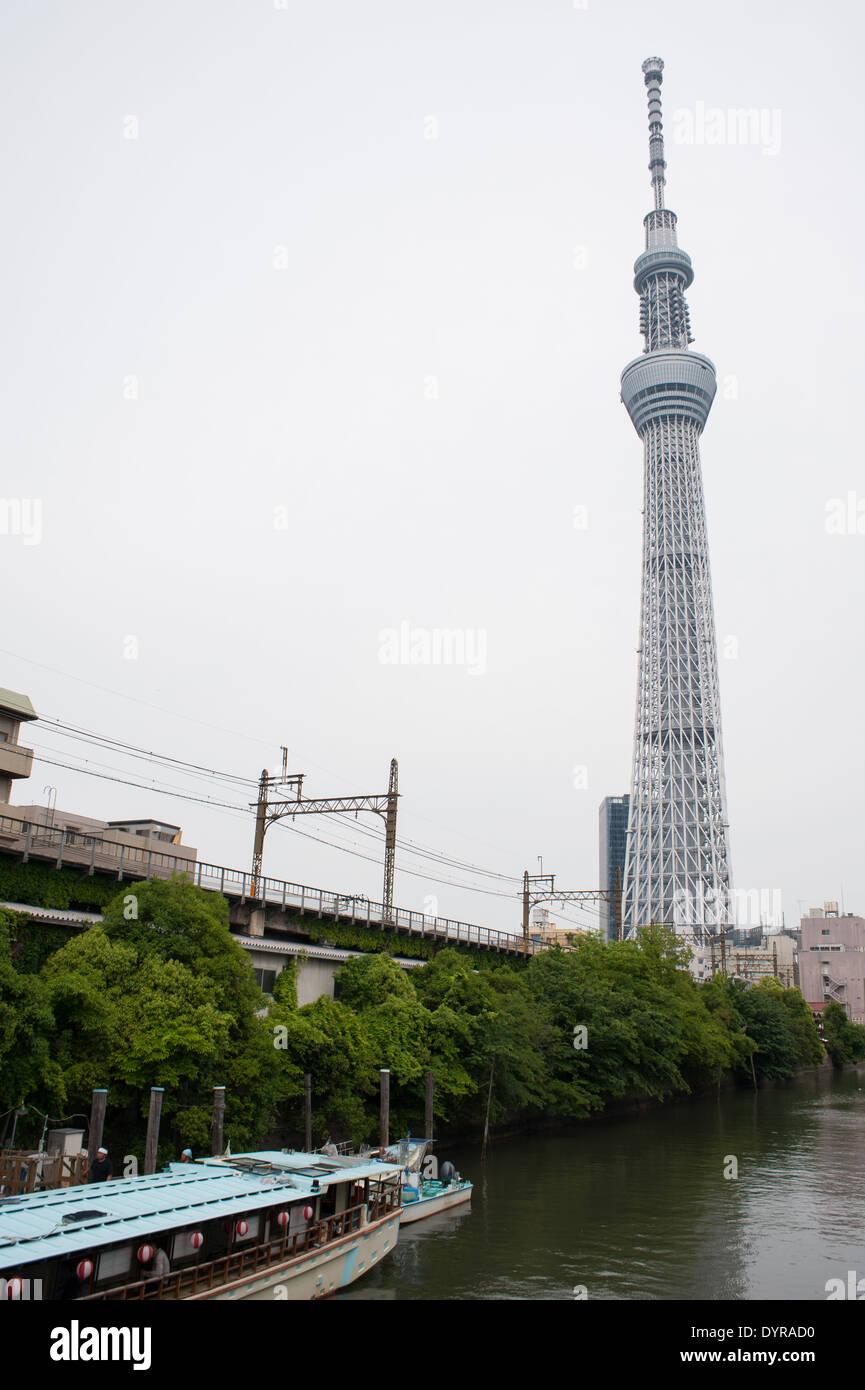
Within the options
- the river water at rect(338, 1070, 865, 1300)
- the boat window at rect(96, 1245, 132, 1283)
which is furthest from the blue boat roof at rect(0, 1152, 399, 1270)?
the river water at rect(338, 1070, 865, 1300)

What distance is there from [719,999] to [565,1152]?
4252 centimetres

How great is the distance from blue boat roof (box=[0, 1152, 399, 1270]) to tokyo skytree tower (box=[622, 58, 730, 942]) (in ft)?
442

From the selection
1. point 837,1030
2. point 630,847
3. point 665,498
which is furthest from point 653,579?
point 837,1030

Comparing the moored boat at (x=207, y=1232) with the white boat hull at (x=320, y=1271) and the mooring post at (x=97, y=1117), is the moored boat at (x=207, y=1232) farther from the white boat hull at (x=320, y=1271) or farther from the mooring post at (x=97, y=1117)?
Result: the mooring post at (x=97, y=1117)

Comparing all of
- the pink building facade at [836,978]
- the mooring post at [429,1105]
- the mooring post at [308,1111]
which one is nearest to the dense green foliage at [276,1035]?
the mooring post at [308,1111]

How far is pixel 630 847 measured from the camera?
167 meters

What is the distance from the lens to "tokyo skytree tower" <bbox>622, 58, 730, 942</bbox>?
524 feet

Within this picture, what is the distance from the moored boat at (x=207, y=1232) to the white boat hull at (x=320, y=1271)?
1.4 inches

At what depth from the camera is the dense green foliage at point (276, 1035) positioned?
28156mm

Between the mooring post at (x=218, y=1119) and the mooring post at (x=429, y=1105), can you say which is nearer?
the mooring post at (x=218, y=1119)

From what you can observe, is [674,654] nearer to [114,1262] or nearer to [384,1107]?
[384,1107]

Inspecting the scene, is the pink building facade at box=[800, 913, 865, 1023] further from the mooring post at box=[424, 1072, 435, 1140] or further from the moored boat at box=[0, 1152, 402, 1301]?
the moored boat at box=[0, 1152, 402, 1301]
